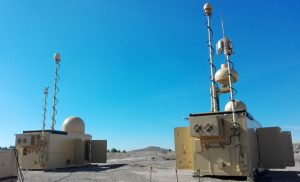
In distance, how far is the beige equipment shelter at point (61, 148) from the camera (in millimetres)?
25938

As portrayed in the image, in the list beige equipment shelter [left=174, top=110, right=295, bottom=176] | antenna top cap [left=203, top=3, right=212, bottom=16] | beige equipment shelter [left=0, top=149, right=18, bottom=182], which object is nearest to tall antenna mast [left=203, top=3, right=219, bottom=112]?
antenna top cap [left=203, top=3, right=212, bottom=16]

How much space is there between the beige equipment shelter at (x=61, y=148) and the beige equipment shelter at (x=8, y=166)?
1455cm

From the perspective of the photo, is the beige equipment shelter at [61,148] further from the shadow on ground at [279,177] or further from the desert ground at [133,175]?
the shadow on ground at [279,177]

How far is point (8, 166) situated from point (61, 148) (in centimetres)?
1696

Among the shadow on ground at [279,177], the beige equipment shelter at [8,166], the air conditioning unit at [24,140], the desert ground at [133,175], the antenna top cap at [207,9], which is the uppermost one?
the antenna top cap at [207,9]

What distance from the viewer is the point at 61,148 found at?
92.2 ft

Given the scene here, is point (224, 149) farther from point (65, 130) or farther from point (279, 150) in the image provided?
point (65, 130)

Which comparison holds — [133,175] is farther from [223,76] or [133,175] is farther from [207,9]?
[207,9]

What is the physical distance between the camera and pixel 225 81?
21.8 metres

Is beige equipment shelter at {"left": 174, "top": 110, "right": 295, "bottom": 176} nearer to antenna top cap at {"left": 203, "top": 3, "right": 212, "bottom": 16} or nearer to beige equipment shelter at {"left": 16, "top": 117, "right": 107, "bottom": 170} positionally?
antenna top cap at {"left": 203, "top": 3, "right": 212, "bottom": 16}

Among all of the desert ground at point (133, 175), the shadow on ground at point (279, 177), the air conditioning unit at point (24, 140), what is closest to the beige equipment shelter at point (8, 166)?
the desert ground at point (133, 175)

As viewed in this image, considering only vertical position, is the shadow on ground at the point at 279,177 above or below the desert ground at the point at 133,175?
below

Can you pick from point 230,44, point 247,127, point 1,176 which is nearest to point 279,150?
point 247,127

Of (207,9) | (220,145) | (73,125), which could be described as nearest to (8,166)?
(220,145)
